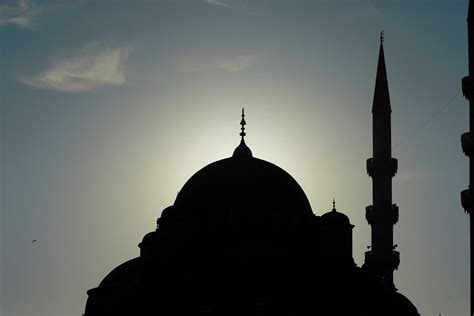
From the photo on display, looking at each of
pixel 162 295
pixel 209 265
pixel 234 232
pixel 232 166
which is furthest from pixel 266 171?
pixel 162 295

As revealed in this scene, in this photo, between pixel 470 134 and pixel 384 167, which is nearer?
pixel 470 134

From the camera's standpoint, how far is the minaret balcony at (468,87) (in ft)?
72.2

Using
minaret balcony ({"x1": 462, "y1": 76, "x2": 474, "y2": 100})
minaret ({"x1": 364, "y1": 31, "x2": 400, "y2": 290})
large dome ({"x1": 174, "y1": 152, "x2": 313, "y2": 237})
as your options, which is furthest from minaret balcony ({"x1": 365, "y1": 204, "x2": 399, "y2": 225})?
minaret balcony ({"x1": 462, "y1": 76, "x2": 474, "y2": 100})

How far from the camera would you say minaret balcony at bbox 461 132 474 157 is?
2161 centimetres

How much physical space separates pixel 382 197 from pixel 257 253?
6.40 meters

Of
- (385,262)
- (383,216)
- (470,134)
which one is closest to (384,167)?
(383,216)

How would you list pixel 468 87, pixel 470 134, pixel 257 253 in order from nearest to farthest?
pixel 470 134
pixel 468 87
pixel 257 253

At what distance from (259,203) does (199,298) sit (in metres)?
4.55

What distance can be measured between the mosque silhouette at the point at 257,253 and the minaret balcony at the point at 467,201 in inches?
134

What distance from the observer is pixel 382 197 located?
2700cm

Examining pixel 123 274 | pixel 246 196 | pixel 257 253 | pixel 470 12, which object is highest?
pixel 470 12

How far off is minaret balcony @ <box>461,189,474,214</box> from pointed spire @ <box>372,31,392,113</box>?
22.3 feet

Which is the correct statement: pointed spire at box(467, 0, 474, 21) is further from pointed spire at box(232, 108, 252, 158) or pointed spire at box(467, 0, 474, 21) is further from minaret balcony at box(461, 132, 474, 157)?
pointed spire at box(232, 108, 252, 158)

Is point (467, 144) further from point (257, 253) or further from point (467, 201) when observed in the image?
point (257, 253)
